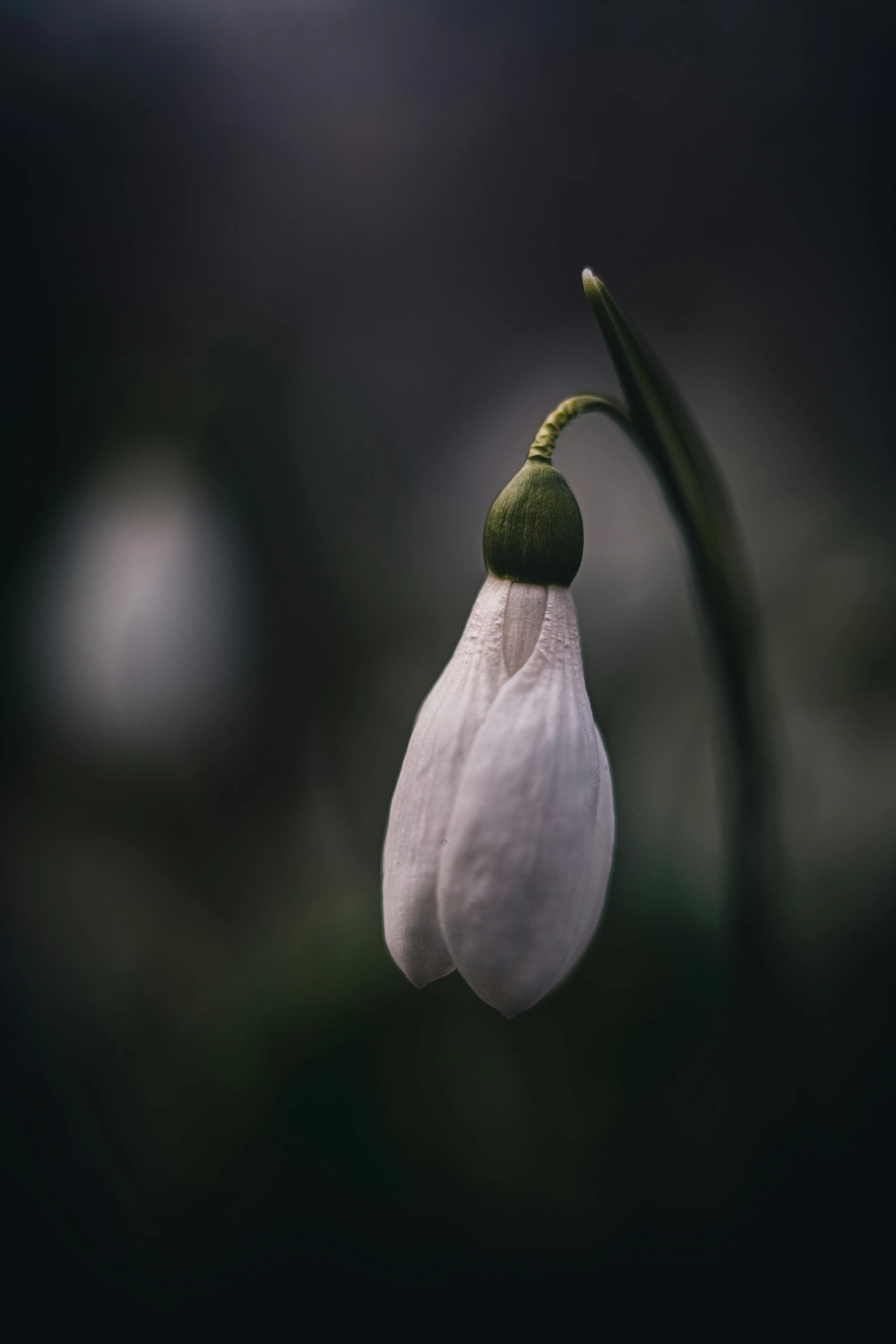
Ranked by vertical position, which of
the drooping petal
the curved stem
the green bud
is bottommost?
the drooping petal

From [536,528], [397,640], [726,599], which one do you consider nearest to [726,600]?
[726,599]

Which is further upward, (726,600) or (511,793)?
(726,600)

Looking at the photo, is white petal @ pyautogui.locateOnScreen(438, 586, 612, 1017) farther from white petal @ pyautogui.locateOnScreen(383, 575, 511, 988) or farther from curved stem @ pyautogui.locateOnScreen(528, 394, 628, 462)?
curved stem @ pyautogui.locateOnScreen(528, 394, 628, 462)

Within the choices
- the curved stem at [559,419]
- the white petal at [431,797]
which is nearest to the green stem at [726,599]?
the curved stem at [559,419]

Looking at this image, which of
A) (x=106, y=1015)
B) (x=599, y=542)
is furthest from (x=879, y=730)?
(x=106, y=1015)

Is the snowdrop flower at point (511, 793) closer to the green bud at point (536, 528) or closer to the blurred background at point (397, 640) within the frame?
the green bud at point (536, 528)

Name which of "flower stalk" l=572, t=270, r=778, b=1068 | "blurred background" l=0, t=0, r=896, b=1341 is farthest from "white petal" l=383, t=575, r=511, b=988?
"blurred background" l=0, t=0, r=896, b=1341

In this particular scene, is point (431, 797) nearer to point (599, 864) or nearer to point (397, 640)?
point (599, 864)

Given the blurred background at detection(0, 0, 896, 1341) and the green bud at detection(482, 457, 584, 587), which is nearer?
the green bud at detection(482, 457, 584, 587)
